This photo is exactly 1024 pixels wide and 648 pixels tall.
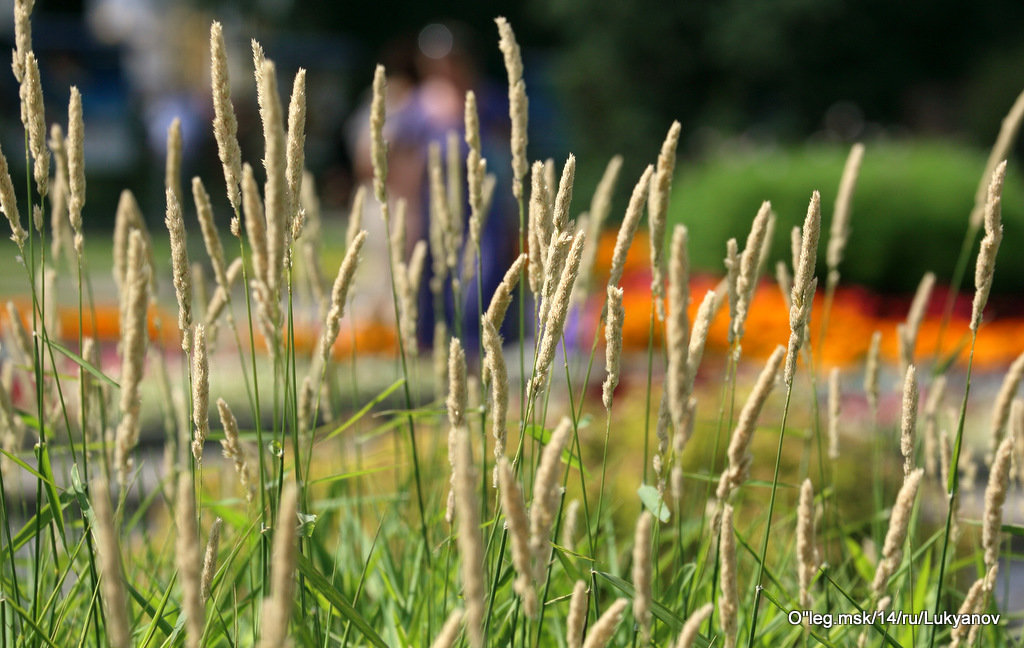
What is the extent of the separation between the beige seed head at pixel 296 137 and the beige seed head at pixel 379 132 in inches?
→ 13.1

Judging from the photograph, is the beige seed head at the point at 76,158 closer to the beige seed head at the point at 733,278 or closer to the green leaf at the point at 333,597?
the green leaf at the point at 333,597

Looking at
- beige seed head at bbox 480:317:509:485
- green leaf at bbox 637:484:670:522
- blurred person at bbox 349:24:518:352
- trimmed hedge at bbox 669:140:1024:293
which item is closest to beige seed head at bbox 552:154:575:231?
beige seed head at bbox 480:317:509:485

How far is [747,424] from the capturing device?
946 mm

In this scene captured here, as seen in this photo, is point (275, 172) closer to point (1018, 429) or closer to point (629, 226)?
point (629, 226)

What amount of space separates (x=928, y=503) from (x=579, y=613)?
387cm

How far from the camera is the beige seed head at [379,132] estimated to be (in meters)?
1.49

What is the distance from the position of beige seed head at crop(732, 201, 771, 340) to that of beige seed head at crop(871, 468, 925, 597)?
0.34m

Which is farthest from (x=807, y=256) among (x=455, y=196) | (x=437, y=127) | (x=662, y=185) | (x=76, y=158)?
(x=437, y=127)

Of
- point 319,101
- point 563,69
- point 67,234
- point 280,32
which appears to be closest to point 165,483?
point 67,234

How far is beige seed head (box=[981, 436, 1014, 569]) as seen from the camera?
108 centimetres

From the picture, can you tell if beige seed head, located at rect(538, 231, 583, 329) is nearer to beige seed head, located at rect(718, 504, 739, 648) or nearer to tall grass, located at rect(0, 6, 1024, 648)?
tall grass, located at rect(0, 6, 1024, 648)

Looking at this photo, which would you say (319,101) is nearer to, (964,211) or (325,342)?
(964,211)

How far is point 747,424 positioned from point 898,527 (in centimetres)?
22

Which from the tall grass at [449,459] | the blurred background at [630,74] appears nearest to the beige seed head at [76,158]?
the tall grass at [449,459]
